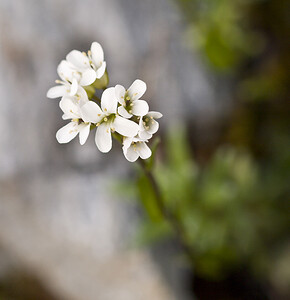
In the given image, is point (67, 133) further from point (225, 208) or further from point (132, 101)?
point (225, 208)

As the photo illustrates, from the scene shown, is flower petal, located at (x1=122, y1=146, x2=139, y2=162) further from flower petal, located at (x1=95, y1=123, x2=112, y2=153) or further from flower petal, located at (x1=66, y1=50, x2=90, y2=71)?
flower petal, located at (x1=66, y1=50, x2=90, y2=71)

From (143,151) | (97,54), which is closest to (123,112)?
(143,151)

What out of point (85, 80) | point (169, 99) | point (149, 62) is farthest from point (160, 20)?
point (85, 80)

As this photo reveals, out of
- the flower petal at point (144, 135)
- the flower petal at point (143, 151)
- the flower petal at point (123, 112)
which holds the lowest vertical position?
the flower petal at point (143, 151)

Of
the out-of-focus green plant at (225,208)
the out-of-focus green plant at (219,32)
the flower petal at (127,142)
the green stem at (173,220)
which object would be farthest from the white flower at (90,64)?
the out-of-focus green plant at (219,32)

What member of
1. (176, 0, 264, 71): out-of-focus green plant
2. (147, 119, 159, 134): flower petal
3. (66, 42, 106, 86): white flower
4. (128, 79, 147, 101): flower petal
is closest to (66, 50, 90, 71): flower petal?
(66, 42, 106, 86): white flower

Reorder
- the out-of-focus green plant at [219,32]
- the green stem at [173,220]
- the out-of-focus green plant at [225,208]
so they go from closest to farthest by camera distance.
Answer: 1. the green stem at [173,220]
2. the out-of-focus green plant at [225,208]
3. the out-of-focus green plant at [219,32]

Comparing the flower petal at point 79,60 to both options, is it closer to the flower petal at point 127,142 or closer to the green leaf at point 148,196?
the flower petal at point 127,142
